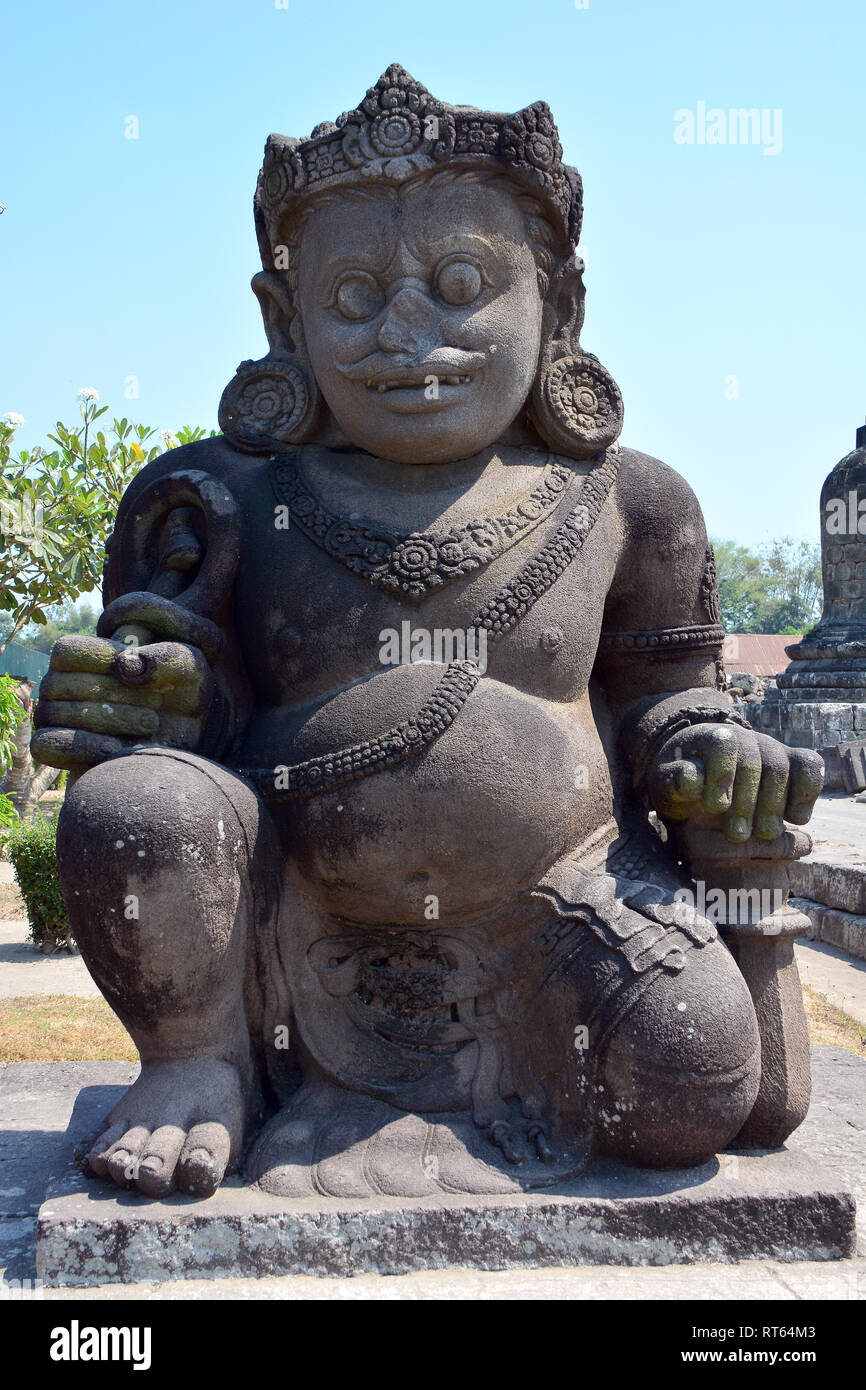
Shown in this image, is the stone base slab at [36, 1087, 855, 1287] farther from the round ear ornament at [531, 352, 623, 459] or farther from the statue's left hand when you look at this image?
the round ear ornament at [531, 352, 623, 459]

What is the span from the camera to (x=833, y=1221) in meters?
2.69

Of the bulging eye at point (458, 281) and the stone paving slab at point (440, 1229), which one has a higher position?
the bulging eye at point (458, 281)

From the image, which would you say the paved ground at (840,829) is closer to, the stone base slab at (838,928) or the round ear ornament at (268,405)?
the stone base slab at (838,928)

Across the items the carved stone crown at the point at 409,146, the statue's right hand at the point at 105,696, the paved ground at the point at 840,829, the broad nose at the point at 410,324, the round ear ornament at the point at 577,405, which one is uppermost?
the carved stone crown at the point at 409,146

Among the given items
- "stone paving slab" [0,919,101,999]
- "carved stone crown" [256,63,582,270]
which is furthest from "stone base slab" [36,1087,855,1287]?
"stone paving slab" [0,919,101,999]

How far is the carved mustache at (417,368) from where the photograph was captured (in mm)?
2998

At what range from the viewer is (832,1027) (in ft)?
18.8

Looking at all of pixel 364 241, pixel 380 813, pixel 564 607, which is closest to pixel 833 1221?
pixel 380 813


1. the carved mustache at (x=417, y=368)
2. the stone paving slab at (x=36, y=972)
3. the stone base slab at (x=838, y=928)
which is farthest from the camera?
the stone base slab at (x=838, y=928)

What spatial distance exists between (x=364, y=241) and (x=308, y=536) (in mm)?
769

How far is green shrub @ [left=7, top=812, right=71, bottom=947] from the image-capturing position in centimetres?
841

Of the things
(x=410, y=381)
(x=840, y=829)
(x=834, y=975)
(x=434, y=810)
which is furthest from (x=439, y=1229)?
(x=840, y=829)

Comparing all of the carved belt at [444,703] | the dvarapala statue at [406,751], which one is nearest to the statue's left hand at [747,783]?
the dvarapala statue at [406,751]

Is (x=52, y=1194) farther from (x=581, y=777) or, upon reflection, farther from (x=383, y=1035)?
(x=581, y=777)
